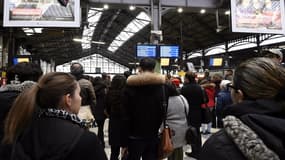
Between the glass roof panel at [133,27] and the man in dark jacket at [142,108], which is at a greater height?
the glass roof panel at [133,27]

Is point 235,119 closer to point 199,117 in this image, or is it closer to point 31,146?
point 31,146

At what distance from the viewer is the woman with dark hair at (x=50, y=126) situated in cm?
127

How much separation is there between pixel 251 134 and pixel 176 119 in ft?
8.23

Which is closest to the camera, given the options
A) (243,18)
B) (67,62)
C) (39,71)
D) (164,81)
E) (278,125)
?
(278,125)

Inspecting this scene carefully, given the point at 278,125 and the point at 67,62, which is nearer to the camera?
the point at 278,125

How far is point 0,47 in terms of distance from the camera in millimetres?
15562

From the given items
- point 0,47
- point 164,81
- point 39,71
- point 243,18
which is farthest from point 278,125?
point 0,47

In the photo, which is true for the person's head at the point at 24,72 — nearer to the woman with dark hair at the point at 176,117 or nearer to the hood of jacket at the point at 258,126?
the woman with dark hair at the point at 176,117

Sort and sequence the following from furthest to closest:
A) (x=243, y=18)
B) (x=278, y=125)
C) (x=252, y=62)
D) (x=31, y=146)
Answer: (x=243, y=18), (x=31, y=146), (x=252, y=62), (x=278, y=125)

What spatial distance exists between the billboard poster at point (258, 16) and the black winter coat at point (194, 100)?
3393 millimetres

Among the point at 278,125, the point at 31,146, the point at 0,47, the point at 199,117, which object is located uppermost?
the point at 0,47

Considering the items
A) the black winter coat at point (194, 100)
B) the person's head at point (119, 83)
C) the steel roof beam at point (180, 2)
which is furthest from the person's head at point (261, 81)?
the steel roof beam at point (180, 2)

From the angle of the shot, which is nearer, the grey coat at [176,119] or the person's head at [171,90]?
the person's head at [171,90]

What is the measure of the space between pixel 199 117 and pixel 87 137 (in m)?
4.04
